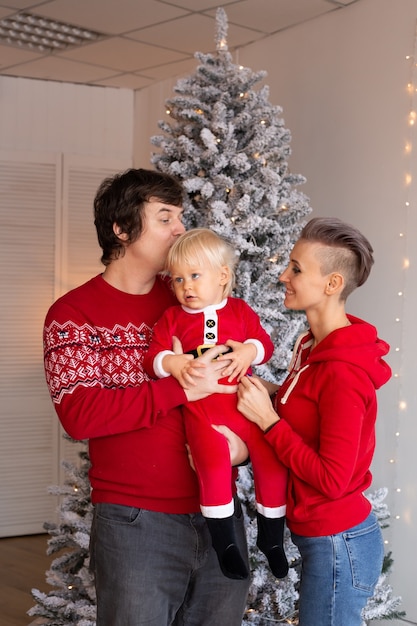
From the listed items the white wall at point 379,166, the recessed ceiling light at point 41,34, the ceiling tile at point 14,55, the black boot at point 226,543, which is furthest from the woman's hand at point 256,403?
the ceiling tile at point 14,55

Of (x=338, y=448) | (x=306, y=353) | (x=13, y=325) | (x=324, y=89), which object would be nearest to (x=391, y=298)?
(x=324, y=89)

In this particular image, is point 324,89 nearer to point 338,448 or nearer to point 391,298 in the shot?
point 391,298

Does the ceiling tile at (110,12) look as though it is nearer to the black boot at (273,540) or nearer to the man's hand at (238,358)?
the man's hand at (238,358)

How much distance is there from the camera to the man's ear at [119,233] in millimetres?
2067

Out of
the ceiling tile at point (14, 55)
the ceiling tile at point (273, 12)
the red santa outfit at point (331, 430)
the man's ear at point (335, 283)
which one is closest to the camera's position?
the red santa outfit at point (331, 430)

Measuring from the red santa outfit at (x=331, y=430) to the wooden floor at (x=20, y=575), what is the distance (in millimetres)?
2597

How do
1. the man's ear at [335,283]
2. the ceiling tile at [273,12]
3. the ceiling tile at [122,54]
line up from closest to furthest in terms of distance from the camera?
the man's ear at [335,283], the ceiling tile at [273,12], the ceiling tile at [122,54]

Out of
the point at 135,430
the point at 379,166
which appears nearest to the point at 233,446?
the point at 135,430

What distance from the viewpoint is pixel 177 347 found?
1969 mm

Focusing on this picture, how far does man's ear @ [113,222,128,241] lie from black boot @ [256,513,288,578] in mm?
740

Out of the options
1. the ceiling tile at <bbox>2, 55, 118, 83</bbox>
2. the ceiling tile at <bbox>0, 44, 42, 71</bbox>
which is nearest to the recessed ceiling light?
the ceiling tile at <bbox>0, 44, 42, 71</bbox>

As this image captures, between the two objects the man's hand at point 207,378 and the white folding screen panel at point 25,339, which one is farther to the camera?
the white folding screen panel at point 25,339

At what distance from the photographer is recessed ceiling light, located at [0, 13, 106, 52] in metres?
4.25

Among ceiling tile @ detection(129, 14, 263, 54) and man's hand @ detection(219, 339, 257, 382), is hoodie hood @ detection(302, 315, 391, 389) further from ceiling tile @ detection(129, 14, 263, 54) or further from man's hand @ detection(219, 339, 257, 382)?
ceiling tile @ detection(129, 14, 263, 54)
